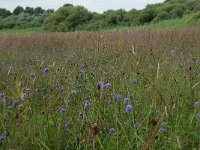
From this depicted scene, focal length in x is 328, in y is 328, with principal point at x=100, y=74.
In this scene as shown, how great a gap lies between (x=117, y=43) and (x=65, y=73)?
332 cm

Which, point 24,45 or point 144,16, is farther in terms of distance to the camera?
point 144,16

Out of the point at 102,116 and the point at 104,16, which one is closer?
the point at 102,116

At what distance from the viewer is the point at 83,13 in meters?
20.5

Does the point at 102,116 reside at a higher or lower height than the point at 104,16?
lower

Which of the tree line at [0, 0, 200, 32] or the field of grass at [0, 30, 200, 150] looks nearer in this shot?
the field of grass at [0, 30, 200, 150]

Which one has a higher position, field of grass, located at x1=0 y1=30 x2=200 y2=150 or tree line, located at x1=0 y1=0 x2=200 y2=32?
tree line, located at x1=0 y1=0 x2=200 y2=32

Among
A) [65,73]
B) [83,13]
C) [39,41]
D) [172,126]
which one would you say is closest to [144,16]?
[83,13]

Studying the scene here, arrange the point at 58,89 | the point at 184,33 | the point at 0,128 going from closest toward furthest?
the point at 0,128
the point at 58,89
the point at 184,33

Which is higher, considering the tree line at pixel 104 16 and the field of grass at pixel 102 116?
the tree line at pixel 104 16

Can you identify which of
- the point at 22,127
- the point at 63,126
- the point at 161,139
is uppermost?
the point at 22,127

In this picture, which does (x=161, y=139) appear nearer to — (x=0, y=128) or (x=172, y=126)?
(x=172, y=126)

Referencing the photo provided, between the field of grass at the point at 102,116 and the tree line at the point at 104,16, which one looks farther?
the tree line at the point at 104,16

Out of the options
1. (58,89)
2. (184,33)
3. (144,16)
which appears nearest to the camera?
(58,89)

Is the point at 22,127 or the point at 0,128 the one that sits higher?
the point at 22,127
